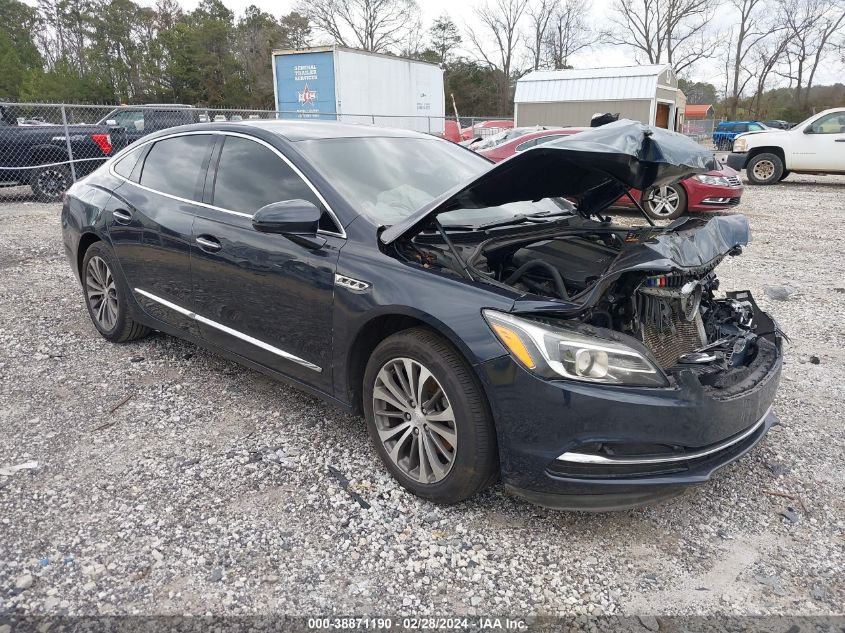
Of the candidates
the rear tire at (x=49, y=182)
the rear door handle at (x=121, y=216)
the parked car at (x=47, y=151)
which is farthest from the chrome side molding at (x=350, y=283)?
the rear tire at (x=49, y=182)

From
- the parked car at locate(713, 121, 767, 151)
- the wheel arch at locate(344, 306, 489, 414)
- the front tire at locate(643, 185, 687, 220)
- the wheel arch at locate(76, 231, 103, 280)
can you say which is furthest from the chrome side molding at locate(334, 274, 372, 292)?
the parked car at locate(713, 121, 767, 151)

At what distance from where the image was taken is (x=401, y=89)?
2100cm

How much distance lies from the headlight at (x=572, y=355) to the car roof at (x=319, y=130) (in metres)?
1.74

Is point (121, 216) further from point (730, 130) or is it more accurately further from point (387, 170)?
point (730, 130)

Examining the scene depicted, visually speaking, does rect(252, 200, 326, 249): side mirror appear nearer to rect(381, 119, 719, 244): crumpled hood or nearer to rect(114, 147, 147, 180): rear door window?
rect(381, 119, 719, 244): crumpled hood

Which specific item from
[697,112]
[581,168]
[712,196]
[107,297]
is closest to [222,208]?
[107,297]

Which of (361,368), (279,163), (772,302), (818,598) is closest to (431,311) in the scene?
(361,368)

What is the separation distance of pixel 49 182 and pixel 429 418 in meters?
11.8

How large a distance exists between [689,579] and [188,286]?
2941 mm

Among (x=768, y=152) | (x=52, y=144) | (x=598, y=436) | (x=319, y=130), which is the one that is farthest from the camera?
(x=768, y=152)

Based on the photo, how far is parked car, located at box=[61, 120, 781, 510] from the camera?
2.25 meters

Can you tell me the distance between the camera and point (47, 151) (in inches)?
441

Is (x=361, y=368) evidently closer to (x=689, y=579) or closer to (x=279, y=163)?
(x=279, y=163)

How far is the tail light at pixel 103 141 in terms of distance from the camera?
11719 mm
